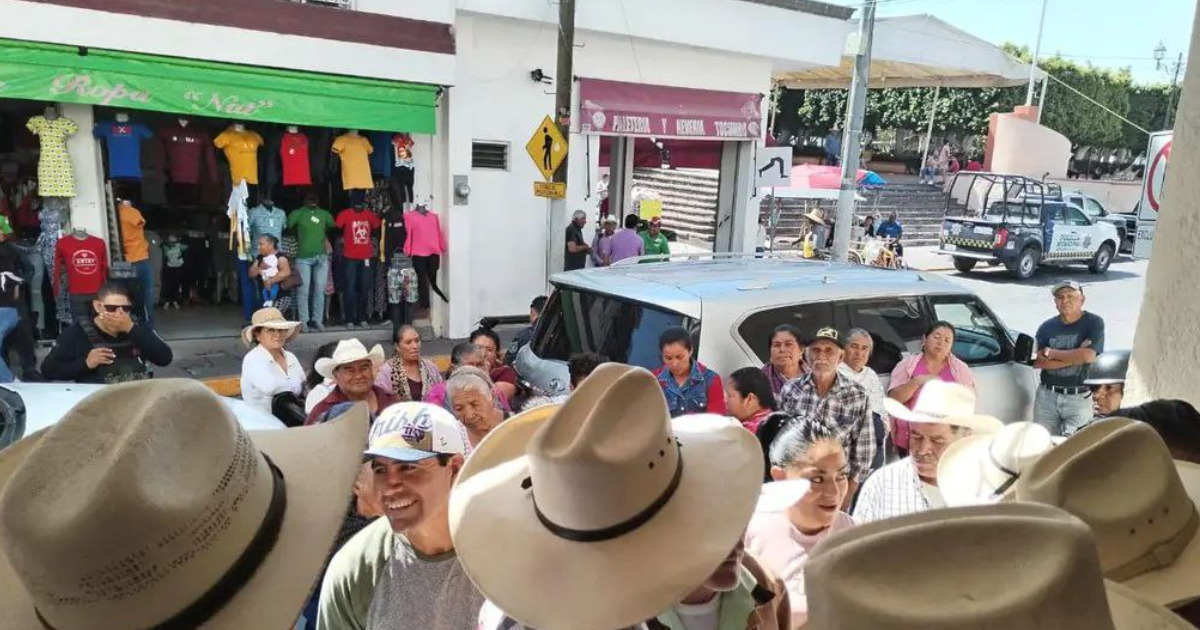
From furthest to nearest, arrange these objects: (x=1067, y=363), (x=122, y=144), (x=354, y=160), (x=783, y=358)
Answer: (x=354, y=160), (x=122, y=144), (x=1067, y=363), (x=783, y=358)

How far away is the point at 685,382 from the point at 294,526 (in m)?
3.04

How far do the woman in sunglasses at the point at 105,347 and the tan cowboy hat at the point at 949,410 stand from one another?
14.5ft

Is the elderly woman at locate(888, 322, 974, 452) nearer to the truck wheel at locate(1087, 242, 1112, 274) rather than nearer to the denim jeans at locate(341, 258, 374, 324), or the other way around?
the denim jeans at locate(341, 258, 374, 324)

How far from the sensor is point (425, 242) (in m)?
10.1

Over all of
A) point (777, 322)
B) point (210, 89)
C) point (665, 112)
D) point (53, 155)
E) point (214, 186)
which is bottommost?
point (777, 322)

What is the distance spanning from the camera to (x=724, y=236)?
14633 millimetres

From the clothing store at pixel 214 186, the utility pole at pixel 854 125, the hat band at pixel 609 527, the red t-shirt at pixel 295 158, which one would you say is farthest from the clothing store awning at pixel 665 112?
the hat band at pixel 609 527

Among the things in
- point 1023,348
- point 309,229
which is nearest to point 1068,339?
point 1023,348

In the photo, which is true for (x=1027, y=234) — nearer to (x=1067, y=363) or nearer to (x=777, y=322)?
(x=1067, y=363)

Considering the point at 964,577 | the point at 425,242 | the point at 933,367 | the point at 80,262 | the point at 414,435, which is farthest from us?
the point at 425,242

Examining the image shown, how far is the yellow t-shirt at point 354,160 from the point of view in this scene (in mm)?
9703

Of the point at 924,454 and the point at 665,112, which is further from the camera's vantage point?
A: the point at 665,112

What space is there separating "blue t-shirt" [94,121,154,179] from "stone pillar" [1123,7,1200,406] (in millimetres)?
9108

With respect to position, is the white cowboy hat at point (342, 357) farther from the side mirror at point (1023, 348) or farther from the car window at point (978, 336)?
the side mirror at point (1023, 348)
